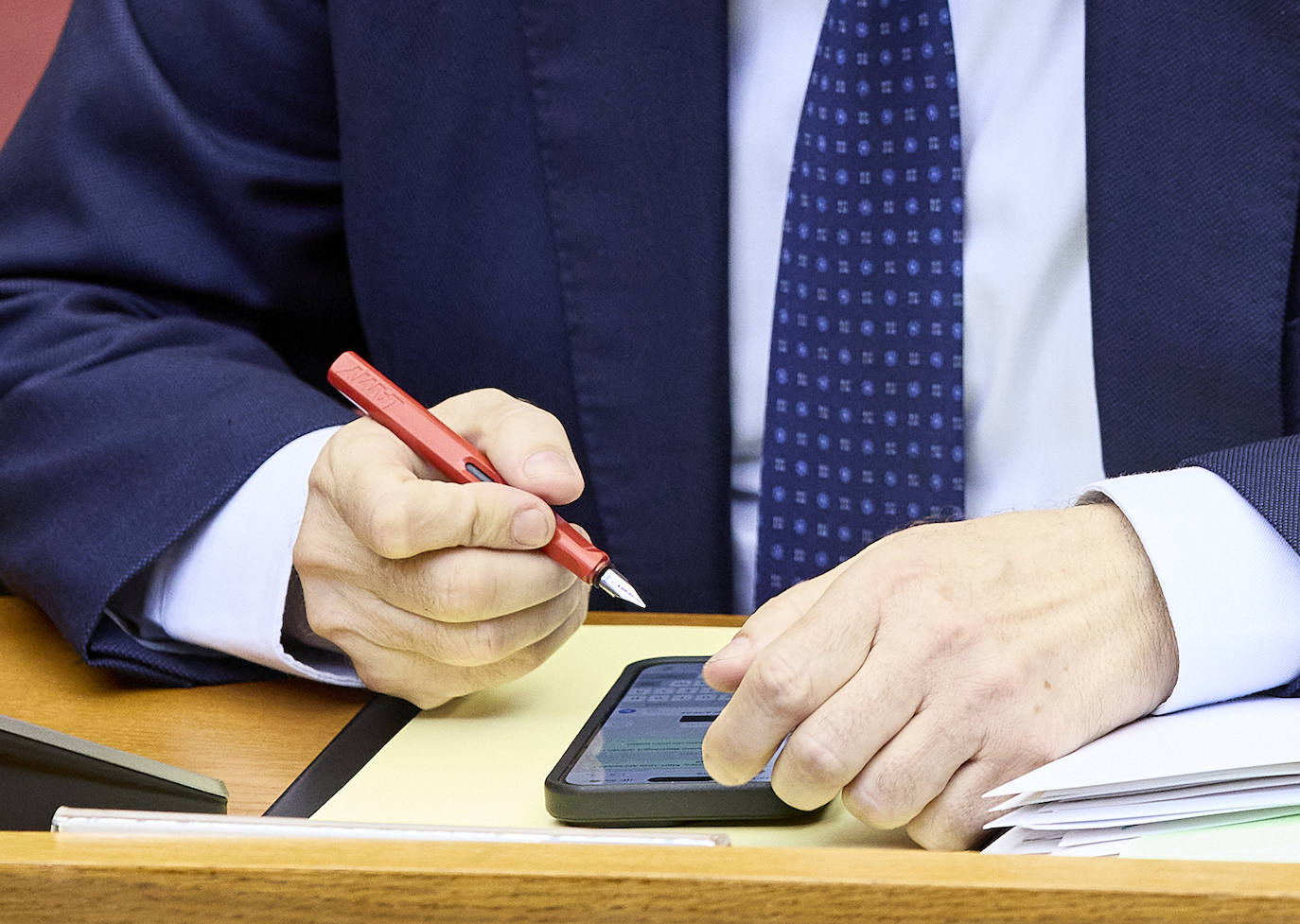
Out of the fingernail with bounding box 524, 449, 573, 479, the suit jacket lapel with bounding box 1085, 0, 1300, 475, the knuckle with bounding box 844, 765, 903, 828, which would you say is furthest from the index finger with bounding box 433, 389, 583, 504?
the suit jacket lapel with bounding box 1085, 0, 1300, 475

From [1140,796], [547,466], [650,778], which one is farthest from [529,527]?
[1140,796]

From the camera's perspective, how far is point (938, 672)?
1.49 ft

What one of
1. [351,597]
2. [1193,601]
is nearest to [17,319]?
[351,597]

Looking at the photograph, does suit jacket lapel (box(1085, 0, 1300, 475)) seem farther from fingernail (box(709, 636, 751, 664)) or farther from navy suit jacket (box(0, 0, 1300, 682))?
fingernail (box(709, 636, 751, 664))

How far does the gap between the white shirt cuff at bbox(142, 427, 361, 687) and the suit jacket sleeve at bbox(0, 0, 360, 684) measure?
0.02 m

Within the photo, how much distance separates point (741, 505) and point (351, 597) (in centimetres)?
37

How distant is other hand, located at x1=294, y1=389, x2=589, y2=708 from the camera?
1.84 ft

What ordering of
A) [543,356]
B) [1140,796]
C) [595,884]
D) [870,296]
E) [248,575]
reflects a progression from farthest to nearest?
1. [543,356]
2. [870,296]
3. [248,575]
4. [1140,796]
5. [595,884]

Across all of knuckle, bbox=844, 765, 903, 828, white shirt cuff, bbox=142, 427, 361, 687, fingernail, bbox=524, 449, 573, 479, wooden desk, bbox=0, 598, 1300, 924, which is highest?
wooden desk, bbox=0, 598, 1300, 924

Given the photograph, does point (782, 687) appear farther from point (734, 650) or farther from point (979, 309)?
point (979, 309)

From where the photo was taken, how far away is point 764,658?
439 mm

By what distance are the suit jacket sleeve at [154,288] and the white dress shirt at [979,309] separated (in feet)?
0.10

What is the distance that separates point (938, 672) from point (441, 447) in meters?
0.27

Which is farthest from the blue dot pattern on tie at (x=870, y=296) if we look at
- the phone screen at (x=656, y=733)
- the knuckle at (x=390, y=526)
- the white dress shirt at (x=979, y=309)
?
the knuckle at (x=390, y=526)
